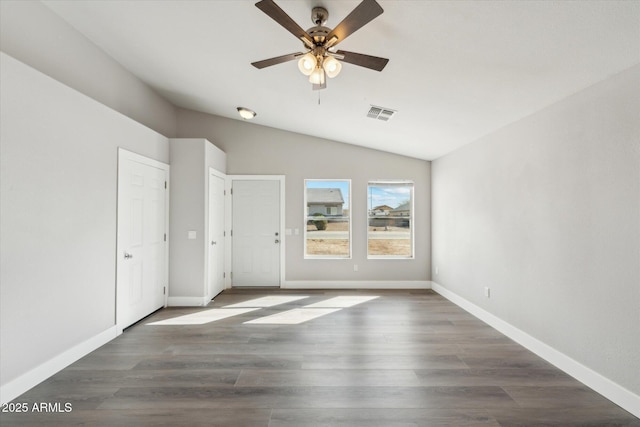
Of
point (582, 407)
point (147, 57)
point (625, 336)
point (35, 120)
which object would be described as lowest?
point (582, 407)

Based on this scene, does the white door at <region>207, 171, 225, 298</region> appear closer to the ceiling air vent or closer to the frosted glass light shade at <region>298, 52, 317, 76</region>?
the ceiling air vent

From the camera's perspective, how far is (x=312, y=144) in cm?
566

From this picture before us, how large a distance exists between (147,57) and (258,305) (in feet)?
11.9

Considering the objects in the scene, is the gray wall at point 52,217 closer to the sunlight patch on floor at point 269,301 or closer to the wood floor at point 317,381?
the wood floor at point 317,381

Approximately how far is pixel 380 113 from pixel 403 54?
1359 mm

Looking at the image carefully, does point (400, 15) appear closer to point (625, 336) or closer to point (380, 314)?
point (625, 336)

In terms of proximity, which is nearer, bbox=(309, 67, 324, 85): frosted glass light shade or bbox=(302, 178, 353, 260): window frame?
bbox=(309, 67, 324, 85): frosted glass light shade

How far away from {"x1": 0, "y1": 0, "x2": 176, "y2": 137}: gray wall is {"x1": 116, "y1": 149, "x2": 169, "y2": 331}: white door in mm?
870

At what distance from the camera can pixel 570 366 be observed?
8.39ft

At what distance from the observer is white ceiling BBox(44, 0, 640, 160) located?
1.88 meters

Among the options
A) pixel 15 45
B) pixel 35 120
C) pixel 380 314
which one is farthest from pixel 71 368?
pixel 380 314

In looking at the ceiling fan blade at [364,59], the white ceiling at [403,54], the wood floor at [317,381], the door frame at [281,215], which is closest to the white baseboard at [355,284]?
the door frame at [281,215]

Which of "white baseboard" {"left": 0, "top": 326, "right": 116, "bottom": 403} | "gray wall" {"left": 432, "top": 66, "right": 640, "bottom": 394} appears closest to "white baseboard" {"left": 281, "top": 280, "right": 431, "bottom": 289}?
"gray wall" {"left": 432, "top": 66, "right": 640, "bottom": 394}

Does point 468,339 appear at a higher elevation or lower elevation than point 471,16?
lower
